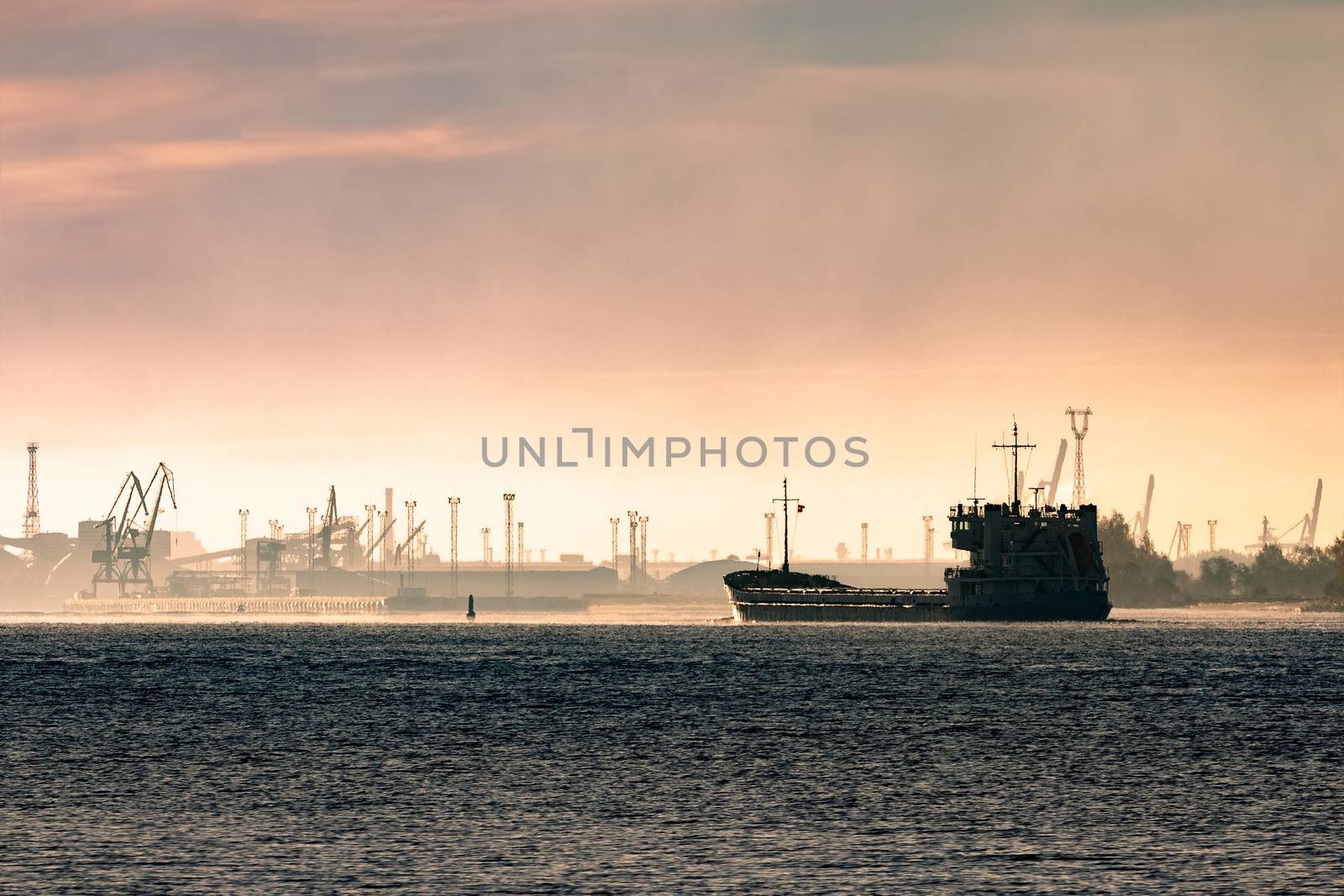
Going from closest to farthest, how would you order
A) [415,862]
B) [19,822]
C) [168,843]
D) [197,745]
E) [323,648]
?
[415,862]
[168,843]
[19,822]
[197,745]
[323,648]

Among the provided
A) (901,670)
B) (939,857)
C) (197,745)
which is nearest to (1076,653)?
(901,670)

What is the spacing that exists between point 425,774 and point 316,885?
2303 centimetres

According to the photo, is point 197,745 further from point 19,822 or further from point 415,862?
point 415,862

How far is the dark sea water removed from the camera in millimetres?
39125

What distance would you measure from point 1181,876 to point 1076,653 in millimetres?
120529

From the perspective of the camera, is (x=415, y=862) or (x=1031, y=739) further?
(x=1031, y=739)

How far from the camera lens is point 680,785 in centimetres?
5688

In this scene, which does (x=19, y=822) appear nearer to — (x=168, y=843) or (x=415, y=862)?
(x=168, y=843)

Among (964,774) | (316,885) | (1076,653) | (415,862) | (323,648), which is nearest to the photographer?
(316,885)

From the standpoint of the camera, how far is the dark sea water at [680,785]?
1540 inches

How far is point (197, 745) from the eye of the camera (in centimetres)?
7188

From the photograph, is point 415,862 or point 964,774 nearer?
point 415,862

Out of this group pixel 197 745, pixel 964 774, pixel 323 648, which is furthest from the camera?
pixel 323 648

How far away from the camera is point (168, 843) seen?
1702 inches
